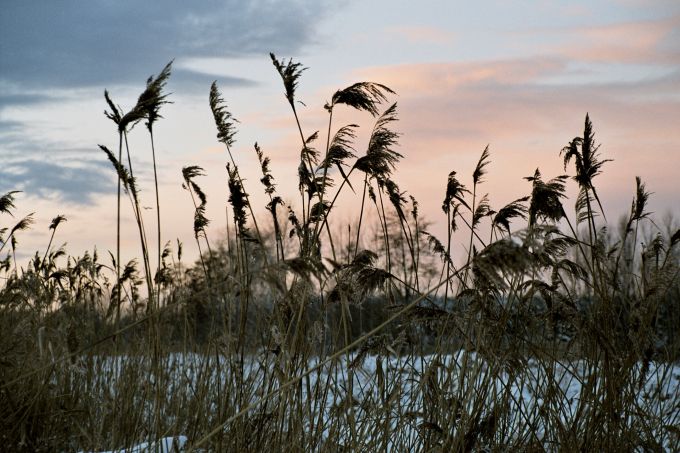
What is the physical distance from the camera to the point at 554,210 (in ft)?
11.4

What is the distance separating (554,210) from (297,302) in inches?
51.9

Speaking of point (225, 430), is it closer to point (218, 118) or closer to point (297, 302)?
point (297, 302)

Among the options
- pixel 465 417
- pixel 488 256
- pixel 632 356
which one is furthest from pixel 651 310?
pixel 488 256

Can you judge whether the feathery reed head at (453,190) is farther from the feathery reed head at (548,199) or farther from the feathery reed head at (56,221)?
the feathery reed head at (56,221)

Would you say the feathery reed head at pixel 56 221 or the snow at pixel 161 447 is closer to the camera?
the snow at pixel 161 447

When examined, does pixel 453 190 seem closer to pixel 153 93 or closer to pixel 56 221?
pixel 153 93

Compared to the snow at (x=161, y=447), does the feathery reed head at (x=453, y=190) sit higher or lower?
higher

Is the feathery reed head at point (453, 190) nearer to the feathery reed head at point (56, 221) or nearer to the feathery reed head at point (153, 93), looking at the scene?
the feathery reed head at point (153, 93)

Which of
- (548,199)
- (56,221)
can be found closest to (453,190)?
(548,199)

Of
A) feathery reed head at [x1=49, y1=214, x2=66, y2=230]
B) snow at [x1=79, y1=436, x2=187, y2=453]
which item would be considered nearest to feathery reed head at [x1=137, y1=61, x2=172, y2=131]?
snow at [x1=79, y1=436, x2=187, y2=453]

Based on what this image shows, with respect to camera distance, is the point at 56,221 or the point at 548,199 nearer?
the point at 548,199

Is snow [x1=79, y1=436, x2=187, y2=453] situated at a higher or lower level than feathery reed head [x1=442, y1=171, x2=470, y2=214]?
lower

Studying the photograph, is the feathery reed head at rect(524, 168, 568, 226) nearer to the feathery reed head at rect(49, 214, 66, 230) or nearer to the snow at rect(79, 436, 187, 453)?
the snow at rect(79, 436, 187, 453)

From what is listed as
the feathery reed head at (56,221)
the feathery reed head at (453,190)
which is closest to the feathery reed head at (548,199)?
the feathery reed head at (453,190)
